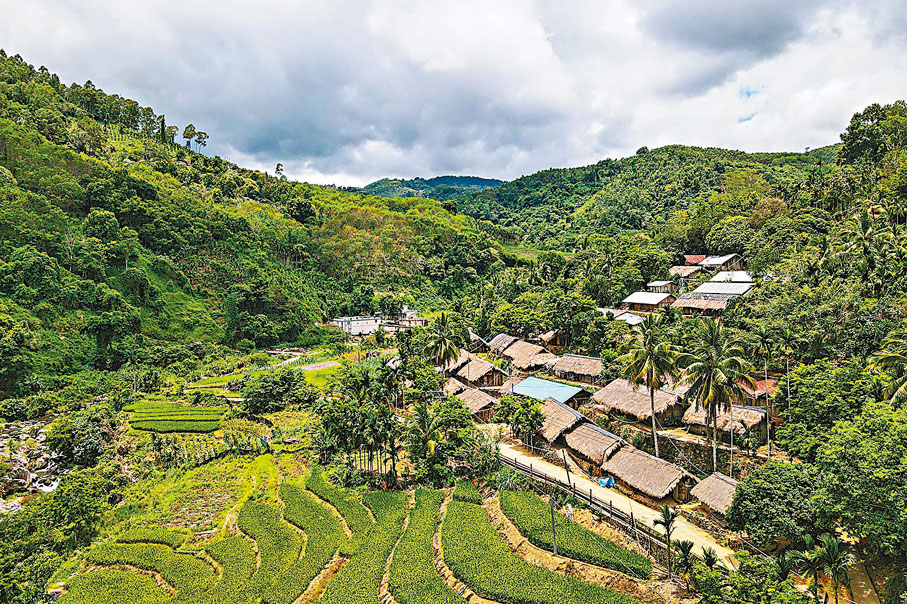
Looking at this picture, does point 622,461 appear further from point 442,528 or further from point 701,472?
point 442,528

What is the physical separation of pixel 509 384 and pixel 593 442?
1859 centimetres

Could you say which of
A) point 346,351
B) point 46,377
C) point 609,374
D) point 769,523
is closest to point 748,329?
point 609,374

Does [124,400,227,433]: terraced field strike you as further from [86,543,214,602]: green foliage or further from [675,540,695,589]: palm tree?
[675,540,695,589]: palm tree

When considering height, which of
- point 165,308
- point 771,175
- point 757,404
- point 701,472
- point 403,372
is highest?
point 771,175

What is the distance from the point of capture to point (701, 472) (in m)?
31.5

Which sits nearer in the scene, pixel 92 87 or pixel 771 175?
pixel 92 87

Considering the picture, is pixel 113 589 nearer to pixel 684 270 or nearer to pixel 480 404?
pixel 480 404

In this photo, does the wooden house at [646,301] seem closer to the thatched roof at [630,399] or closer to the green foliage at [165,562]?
the thatched roof at [630,399]

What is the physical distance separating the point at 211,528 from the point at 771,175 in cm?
15040

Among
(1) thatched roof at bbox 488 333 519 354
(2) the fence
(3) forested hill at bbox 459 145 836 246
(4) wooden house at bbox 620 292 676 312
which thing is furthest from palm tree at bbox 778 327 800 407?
(3) forested hill at bbox 459 145 836 246

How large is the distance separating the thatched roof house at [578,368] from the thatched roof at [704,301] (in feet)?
48.1

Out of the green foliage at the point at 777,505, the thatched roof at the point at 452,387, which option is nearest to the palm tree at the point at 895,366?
the green foliage at the point at 777,505

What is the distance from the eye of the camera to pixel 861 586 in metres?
20.0

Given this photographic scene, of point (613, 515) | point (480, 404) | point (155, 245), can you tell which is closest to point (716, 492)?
point (613, 515)
